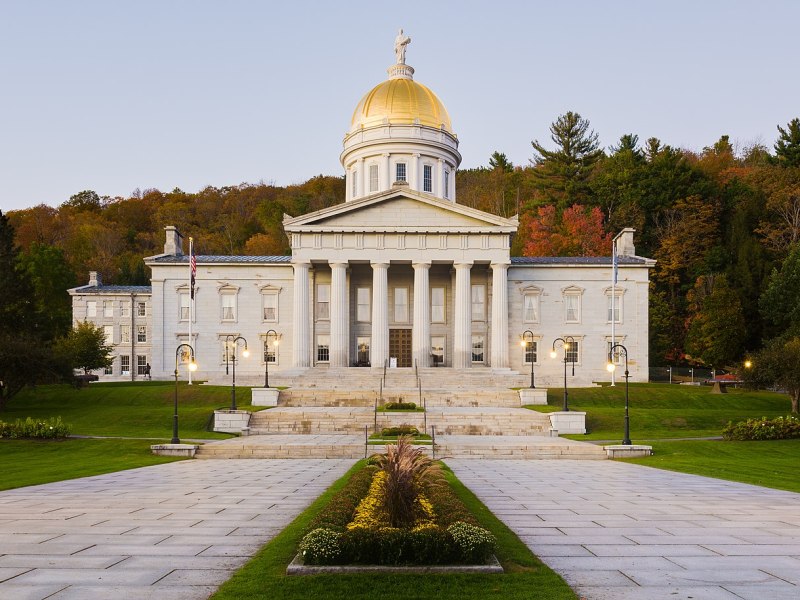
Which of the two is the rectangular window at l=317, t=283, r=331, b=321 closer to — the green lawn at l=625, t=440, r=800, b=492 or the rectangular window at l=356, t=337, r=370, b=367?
the rectangular window at l=356, t=337, r=370, b=367

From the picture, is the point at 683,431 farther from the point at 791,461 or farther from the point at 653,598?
the point at 653,598

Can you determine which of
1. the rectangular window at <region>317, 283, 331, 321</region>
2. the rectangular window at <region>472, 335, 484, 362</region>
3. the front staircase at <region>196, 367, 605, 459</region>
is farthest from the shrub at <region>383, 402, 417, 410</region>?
the rectangular window at <region>472, 335, 484, 362</region>

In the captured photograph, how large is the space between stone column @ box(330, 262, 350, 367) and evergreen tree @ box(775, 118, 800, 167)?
5946 centimetres

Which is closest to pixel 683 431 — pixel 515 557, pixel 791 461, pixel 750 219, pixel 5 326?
pixel 791 461

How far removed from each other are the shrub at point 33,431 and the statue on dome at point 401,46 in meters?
57.4

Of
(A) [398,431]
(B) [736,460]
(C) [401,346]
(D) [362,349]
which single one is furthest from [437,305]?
(B) [736,460]

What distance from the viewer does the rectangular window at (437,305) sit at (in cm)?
6059

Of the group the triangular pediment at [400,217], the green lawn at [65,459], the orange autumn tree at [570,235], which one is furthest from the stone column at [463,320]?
the green lawn at [65,459]

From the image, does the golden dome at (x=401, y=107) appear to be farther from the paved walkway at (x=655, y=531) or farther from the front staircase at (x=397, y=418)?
the paved walkway at (x=655, y=531)

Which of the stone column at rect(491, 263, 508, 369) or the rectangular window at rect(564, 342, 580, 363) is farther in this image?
the rectangular window at rect(564, 342, 580, 363)

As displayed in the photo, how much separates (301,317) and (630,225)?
46667mm

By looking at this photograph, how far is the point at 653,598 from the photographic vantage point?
824 centimetres

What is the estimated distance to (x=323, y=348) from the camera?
197 feet

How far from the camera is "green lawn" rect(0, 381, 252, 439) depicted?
32.6 m
